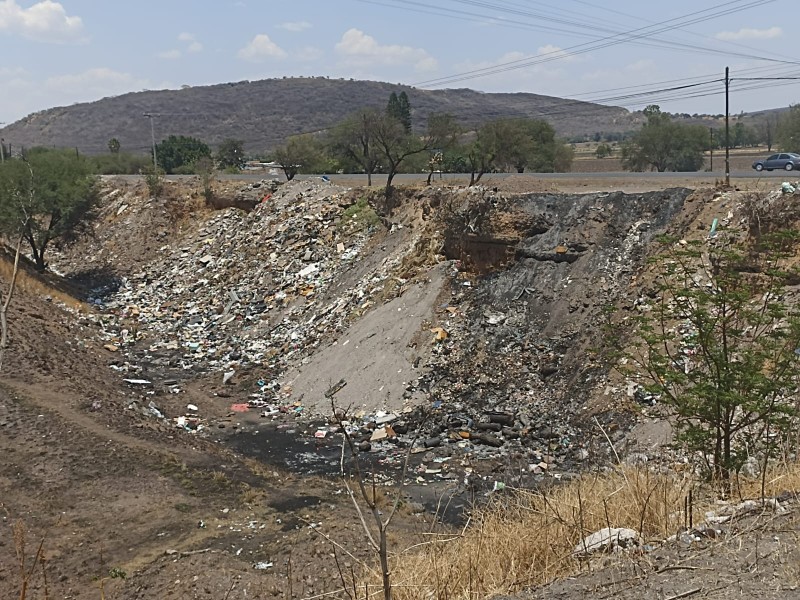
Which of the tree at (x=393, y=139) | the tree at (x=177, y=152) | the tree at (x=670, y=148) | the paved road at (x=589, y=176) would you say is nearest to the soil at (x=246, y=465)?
the paved road at (x=589, y=176)

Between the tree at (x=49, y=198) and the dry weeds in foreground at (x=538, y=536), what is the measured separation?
856 inches

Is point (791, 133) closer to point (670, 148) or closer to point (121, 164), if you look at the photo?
point (670, 148)

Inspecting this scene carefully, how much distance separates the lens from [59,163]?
26516 mm

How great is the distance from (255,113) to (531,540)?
115 metres

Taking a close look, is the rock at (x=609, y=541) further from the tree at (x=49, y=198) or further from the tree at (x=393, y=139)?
the tree at (x=49, y=198)

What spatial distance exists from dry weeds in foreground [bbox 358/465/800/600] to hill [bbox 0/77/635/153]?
9392 centimetres

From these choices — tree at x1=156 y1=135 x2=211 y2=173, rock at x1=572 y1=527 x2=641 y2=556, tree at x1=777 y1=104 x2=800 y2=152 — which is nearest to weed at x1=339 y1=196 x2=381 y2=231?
rock at x1=572 y1=527 x2=641 y2=556

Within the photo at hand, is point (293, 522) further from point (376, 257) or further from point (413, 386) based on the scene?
point (376, 257)

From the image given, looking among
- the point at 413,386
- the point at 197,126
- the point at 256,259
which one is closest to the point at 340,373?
the point at 413,386

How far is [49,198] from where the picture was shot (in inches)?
966

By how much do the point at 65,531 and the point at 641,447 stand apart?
7.63m

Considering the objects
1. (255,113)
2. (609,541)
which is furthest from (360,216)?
(255,113)

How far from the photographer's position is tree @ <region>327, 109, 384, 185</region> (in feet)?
87.4


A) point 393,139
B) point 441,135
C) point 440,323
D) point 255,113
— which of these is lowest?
point 440,323
